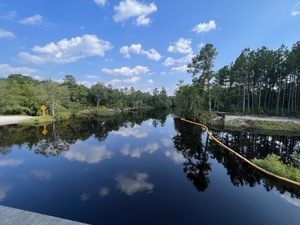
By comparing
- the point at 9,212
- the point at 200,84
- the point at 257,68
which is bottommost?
the point at 9,212

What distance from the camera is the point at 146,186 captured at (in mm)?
7039

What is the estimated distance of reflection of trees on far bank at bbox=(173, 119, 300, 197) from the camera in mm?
7391

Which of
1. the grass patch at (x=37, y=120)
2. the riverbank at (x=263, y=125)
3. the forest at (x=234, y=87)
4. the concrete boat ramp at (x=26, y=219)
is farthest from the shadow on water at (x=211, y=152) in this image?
the forest at (x=234, y=87)

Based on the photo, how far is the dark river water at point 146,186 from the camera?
528 centimetres

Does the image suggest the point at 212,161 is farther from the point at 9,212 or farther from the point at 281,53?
the point at 281,53

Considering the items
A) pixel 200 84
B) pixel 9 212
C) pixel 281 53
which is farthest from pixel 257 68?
pixel 9 212

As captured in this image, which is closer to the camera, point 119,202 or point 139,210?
point 139,210

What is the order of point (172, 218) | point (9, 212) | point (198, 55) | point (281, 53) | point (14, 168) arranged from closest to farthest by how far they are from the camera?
point (9, 212) → point (172, 218) → point (14, 168) → point (198, 55) → point (281, 53)

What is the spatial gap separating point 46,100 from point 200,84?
911 inches

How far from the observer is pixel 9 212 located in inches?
163

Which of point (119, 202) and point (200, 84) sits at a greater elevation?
point (200, 84)

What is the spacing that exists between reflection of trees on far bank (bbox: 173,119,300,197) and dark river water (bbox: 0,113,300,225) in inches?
1.6

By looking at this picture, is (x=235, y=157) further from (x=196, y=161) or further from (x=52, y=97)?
(x=52, y=97)

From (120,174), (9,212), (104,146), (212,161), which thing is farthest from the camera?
(104,146)
